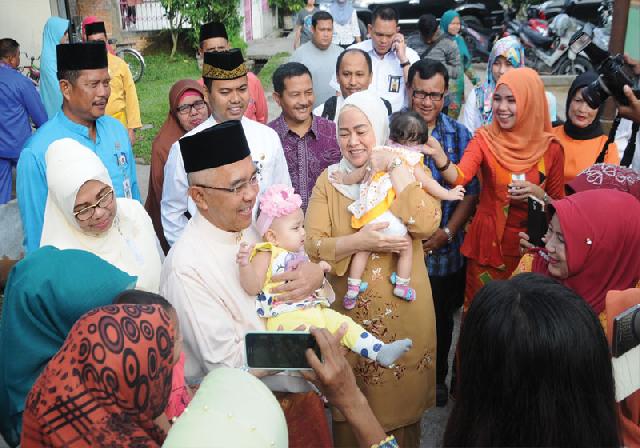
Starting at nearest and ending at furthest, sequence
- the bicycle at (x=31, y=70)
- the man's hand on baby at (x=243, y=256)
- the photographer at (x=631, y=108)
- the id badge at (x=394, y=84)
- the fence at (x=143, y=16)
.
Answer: the man's hand on baby at (x=243, y=256) < the photographer at (x=631, y=108) < the id badge at (x=394, y=84) < the bicycle at (x=31, y=70) < the fence at (x=143, y=16)

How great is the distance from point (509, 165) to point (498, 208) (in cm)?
27

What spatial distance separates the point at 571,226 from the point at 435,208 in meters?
0.63

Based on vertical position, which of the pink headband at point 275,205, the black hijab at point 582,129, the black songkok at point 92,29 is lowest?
the pink headband at point 275,205

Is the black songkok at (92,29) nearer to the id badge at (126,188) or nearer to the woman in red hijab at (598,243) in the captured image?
the id badge at (126,188)

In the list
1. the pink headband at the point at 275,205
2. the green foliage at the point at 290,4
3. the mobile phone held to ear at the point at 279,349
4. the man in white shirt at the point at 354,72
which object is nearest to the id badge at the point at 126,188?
the man in white shirt at the point at 354,72

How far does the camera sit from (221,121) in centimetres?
371

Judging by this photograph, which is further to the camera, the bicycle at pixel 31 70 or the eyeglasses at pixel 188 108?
the bicycle at pixel 31 70

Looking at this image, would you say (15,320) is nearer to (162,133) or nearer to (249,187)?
(249,187)

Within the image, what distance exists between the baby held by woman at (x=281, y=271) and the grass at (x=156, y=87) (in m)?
6.60

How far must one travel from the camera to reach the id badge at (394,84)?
220 inches

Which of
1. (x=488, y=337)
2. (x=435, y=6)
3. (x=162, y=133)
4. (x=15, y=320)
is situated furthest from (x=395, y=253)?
(x=435, y=6)

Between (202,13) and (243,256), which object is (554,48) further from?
→ (243,256)

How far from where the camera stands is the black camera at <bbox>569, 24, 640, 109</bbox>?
352cm

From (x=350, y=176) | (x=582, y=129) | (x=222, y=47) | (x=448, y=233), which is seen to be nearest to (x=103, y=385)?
(x=350, y=176)
